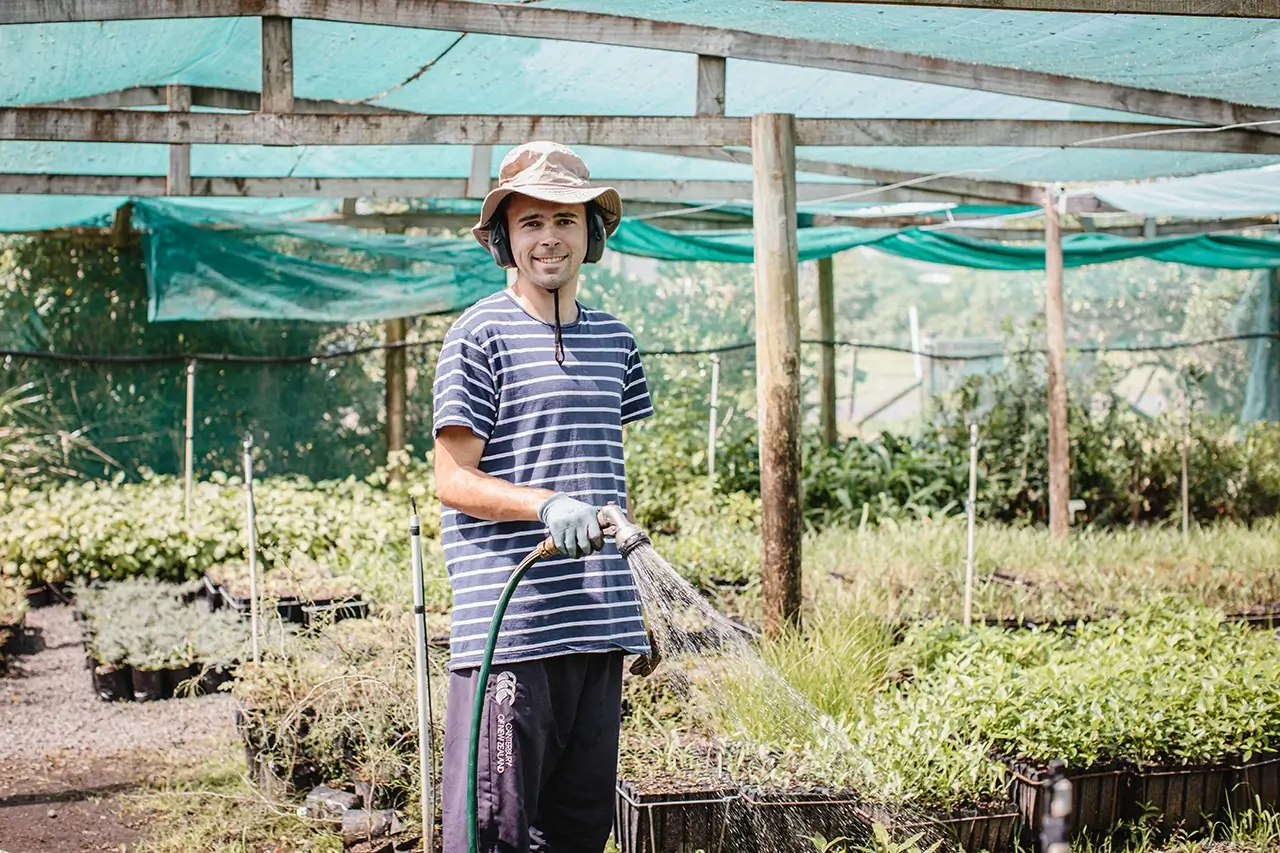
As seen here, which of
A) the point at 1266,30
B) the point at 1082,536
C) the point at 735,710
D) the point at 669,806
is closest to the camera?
the point at 669,806

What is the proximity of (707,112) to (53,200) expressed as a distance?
519cm

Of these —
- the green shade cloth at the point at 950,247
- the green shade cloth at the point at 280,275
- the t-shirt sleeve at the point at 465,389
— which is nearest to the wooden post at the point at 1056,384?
the green shade cloth at the point at 950,247

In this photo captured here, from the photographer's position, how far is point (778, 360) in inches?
195

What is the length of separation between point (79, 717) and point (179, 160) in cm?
290

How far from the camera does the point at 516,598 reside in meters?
2.43

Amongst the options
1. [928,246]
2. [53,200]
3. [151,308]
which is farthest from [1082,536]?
[53,200]

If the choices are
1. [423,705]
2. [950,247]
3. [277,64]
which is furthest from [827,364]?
[423,705]

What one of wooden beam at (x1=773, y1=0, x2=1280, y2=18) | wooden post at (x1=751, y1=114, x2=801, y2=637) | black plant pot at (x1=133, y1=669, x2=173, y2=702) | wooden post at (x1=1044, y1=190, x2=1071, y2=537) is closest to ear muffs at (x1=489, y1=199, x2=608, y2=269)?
wooden beam at (x1=773, y1=0, x2=1280, y2=18)

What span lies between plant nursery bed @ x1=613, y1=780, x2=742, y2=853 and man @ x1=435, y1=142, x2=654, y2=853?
0.90 metres

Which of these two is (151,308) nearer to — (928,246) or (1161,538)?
(928,246)

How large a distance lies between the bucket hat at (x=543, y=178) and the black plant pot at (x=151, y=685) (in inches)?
151

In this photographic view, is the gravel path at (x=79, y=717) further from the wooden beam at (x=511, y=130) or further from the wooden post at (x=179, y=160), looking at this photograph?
the wooden post at (x=179, y=160)

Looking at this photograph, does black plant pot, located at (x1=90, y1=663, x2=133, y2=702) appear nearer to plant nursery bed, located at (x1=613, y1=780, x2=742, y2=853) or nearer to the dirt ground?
the dirt ground

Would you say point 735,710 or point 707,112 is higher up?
point 707,112
